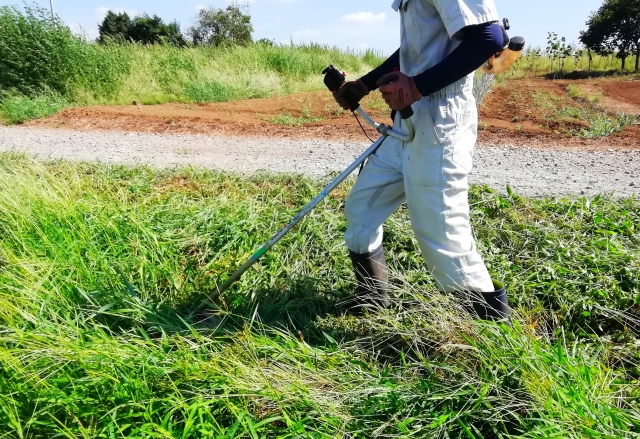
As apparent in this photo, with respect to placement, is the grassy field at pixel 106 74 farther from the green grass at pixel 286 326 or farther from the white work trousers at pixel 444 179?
the white work trousers at pixel 444 179

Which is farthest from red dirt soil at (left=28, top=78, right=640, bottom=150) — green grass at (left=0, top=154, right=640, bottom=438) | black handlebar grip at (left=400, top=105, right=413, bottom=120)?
black handlebar grip at (left=400, top=105, right=413, bottom=120)

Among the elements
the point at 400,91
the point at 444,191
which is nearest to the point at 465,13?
the point at 400,91

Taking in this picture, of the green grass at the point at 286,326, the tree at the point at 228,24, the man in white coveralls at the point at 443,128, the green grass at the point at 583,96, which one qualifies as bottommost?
the green grass at the point at 286,326

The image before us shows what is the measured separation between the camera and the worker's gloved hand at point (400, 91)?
6.39 ft

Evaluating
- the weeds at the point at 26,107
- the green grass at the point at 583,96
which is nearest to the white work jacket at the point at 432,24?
the weeds at the point at 26,107

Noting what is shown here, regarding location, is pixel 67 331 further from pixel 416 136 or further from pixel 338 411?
→ pixel 416 136

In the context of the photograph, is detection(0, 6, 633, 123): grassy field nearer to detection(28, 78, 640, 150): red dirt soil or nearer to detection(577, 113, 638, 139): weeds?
detection(28, 78, 640, 150): red dirt soil

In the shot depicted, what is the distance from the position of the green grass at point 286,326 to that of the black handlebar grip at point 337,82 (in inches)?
36.0

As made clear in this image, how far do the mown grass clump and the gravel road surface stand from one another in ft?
9.70

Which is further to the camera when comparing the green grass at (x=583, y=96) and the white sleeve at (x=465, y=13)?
the green grass at (x=583, y=96)

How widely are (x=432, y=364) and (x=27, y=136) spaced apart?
6.95 meters

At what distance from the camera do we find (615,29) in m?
18.5

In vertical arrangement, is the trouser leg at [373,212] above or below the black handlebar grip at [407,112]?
below

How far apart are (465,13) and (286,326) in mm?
1543
